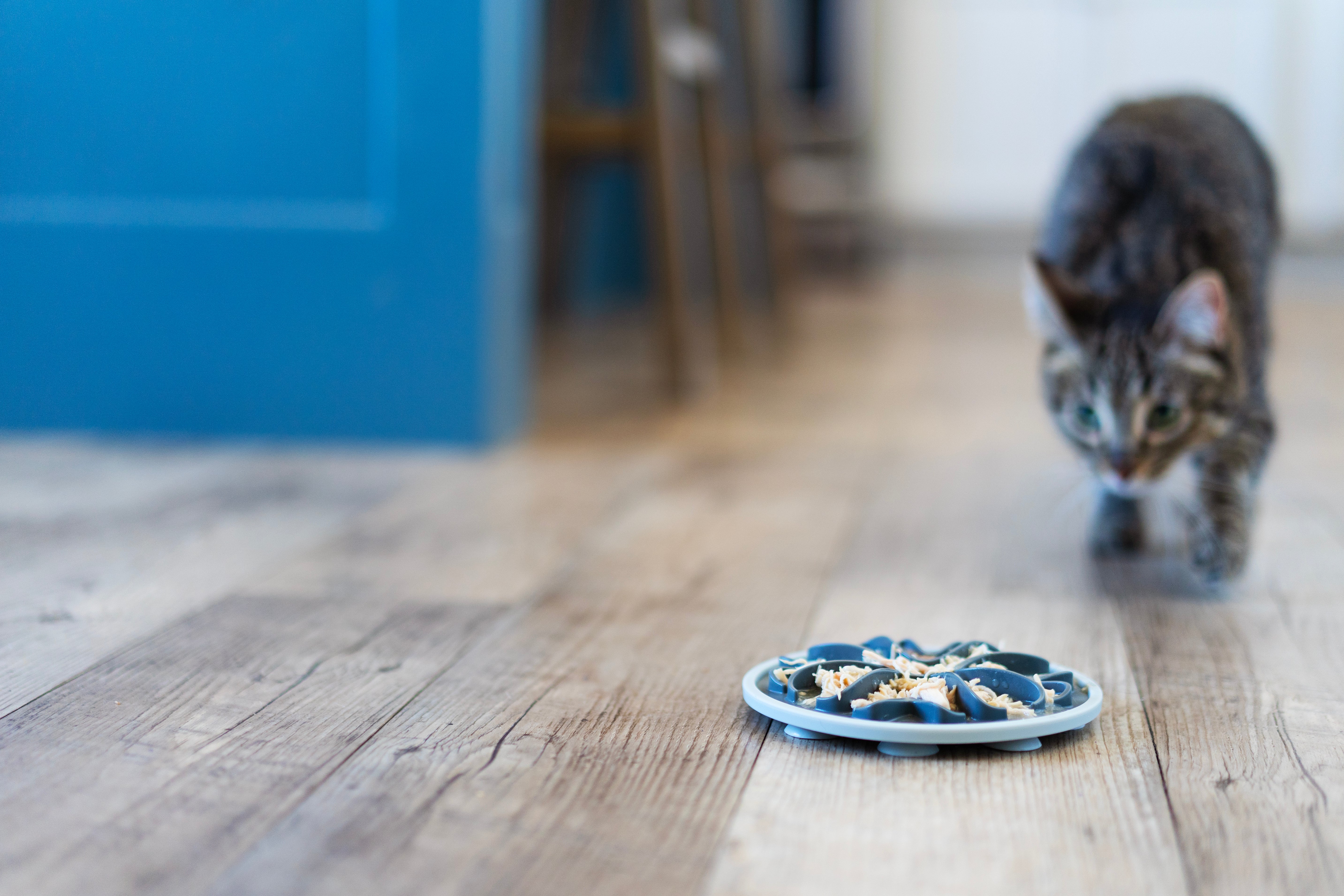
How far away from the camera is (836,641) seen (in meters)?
1.16

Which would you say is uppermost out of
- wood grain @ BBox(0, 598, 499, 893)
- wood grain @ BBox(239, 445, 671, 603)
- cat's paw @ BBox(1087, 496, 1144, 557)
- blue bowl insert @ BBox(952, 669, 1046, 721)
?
wood grain @ BBox(0, 598, 499, 893)

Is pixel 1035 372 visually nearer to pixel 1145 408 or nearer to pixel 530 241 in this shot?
pixel 530 241

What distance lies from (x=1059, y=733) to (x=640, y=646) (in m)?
0.37

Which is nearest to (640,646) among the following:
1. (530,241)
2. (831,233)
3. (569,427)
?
(569,427)

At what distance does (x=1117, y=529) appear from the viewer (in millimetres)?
1485

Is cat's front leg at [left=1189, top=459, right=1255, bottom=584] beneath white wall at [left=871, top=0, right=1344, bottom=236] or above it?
beneath

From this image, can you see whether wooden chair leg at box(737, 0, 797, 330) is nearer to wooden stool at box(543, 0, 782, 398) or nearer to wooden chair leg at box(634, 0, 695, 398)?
wooden stool at box(543, 0, 782, 398)

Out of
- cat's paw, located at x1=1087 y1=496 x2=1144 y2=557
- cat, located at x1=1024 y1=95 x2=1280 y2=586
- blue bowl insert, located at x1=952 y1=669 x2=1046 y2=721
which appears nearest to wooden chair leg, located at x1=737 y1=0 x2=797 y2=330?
cat, located at x1=1024 y1=95 x2=1280 y2=586

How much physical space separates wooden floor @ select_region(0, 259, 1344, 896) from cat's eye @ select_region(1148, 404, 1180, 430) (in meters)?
0.17

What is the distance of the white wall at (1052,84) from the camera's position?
213 inches

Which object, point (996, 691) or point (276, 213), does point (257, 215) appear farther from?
point (996, 691)

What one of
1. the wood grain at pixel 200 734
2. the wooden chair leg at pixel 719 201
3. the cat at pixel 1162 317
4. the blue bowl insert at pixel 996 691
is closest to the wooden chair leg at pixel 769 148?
the wooden chair leg at pixel 719 201

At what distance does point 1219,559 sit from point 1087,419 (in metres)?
0.19

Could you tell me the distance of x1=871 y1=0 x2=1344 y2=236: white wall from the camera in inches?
213
